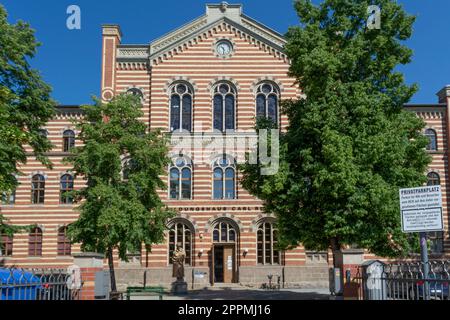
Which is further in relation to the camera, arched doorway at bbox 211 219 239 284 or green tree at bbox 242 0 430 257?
arched doorway at bbox 211 219 239 284

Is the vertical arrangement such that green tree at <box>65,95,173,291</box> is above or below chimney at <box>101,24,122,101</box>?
below

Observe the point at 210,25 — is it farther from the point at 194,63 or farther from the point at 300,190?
the point at 300,190

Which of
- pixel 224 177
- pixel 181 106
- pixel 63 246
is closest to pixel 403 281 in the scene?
pixel 224 177

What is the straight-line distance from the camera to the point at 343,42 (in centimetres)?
2180

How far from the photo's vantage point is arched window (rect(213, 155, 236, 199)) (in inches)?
1369

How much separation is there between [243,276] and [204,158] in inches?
314

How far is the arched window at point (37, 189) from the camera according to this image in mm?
35438

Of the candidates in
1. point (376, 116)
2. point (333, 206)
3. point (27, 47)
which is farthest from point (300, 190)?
point (27, 47)

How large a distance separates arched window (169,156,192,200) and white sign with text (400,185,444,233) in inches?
910

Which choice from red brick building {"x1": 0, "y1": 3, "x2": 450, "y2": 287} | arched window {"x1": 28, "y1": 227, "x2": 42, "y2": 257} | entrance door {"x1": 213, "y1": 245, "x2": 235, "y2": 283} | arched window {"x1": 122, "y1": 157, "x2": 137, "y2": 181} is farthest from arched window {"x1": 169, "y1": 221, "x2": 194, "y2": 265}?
arched window {"x1": 28, "y1": 227, "x2": 42, "y2": 257}

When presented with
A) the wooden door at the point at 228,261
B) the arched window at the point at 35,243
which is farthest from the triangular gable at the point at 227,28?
the arched window at the point at 35,243

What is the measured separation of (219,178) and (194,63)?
8.06 m

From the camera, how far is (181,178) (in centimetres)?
3481

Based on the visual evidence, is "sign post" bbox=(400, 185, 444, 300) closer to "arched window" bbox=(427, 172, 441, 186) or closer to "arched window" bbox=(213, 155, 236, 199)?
"arched window" bbox=(213, 155, 236, 199)
